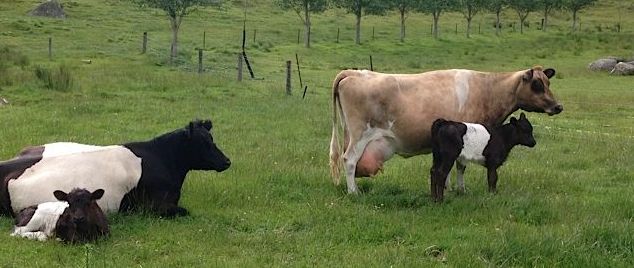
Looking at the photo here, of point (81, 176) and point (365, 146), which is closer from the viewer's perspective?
point (81, 176)

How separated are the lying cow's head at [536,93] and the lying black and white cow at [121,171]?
4.62 m

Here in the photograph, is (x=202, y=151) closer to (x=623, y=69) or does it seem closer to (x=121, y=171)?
(x=121, y=171)

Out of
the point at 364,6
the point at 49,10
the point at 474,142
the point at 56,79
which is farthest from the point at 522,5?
the point at 474,142

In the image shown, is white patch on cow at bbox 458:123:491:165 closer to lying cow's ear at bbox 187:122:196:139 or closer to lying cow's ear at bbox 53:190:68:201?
lying cow's ear at bbox 187:122:196:139

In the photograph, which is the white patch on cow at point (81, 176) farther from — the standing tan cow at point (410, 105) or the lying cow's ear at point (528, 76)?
the lying cow's ear at point (528, 76)

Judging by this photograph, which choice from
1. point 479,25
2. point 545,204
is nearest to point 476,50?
point 479,25

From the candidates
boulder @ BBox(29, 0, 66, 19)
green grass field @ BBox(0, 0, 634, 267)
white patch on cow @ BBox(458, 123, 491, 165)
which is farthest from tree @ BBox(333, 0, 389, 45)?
white patch on cow @ BBox(458, 123, 491, 165)

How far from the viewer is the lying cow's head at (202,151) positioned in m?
9.20

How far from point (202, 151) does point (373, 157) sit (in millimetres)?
2592

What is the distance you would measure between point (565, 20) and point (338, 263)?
309ft

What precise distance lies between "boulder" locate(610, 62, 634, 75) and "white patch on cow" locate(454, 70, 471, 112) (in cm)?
3355

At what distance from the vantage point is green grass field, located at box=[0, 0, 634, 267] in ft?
24.1

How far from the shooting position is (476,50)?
53.9m

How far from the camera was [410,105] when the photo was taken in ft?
33.9
